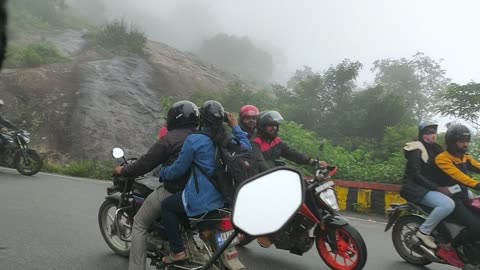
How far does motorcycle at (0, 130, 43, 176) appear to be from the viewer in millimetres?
9852

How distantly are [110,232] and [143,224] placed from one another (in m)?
Result: 1.20

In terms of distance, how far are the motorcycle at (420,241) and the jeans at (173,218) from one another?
8.70 ft

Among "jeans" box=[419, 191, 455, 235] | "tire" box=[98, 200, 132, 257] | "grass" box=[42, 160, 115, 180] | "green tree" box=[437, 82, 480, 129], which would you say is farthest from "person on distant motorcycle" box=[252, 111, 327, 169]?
"green tree" box=[437, 82, 480, 129]

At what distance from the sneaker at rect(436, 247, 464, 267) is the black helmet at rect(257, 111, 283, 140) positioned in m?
2.32

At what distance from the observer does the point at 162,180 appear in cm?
379

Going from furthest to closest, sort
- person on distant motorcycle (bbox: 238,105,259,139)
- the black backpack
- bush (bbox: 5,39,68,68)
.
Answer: bush (bbox: 5,39,68,68), person on distant motorcycle (bbox: 238,105,259,139), the black backpack

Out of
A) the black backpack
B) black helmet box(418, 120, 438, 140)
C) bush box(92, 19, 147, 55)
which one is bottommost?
bush box(92, 19, 147, 55)

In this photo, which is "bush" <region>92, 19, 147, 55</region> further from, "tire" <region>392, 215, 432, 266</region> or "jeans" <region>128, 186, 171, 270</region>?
"jeans" <region>128, 186, 171, 270</region>

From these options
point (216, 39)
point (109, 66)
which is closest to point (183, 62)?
point (109, 66)

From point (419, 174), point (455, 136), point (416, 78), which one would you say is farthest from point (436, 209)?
point (416, 78)

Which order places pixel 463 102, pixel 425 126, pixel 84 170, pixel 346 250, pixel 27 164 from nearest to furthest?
1. pixel 346 250
2. pixel 425 126
3. pixel 27 164
4. pixel 84 170
5. pixel 463 102

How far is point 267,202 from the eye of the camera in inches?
63.5

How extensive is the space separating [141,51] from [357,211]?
1976 cm

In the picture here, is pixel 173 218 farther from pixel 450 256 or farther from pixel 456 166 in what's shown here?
pixel 456 166
